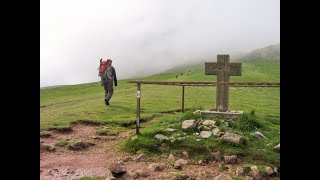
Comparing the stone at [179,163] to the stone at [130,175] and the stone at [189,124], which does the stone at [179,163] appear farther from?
the stone at [189,124]

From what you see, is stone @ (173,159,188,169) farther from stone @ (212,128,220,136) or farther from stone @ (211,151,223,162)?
stone @ (212,128,220,136)

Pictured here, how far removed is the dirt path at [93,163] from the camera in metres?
10.6

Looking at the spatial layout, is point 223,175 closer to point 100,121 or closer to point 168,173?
point 168,173

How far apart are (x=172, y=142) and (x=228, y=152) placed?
1.96 metres

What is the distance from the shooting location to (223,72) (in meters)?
18.7

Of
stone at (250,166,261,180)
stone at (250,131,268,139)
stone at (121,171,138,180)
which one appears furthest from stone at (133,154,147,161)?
stone at (250,131,268,139)

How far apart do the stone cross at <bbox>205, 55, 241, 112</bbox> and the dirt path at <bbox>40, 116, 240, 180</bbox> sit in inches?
205

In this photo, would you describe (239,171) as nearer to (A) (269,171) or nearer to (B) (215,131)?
(A) (269,171)

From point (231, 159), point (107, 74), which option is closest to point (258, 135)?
point (231, 159)

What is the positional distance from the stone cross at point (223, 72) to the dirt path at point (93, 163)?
205 inches

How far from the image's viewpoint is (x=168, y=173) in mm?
10609

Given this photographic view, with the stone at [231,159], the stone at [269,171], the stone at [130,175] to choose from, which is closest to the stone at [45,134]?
the stone at [130,175]

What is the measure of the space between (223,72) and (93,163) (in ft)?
29.1
